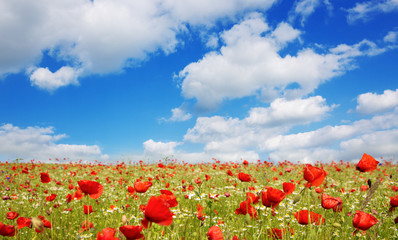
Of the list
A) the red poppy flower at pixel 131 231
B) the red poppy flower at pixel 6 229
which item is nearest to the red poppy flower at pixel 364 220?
the red poppy flower at pixel 131 231

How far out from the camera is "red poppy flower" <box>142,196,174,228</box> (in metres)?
1.59

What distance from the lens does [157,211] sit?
1.61 meters

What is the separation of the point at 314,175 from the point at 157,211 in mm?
1248

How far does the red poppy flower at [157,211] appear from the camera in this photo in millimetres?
1594

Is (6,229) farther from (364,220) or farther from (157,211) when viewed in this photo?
(364,220)

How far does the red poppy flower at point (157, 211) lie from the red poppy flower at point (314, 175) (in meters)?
1.12

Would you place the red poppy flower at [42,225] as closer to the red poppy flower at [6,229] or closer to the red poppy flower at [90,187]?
the red poppy flower at [6,229]

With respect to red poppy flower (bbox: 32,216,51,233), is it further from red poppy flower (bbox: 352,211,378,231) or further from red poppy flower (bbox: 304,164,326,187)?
red poppy flower (bbox: 352,211,378,231)

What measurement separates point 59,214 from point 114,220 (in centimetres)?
183

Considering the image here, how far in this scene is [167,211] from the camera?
1.61m

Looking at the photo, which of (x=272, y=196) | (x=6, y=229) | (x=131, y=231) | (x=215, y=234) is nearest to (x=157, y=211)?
(x=131, y=231)

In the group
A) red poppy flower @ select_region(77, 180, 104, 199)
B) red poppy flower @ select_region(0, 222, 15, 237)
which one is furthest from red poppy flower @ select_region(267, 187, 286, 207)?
red poppy flower @ select_region(0, 222, 15, 237)

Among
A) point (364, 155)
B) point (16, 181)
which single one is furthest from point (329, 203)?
point (16, 181)

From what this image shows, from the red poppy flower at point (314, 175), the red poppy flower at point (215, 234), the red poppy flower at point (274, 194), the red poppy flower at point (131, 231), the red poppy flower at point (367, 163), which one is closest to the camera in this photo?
the red poppy flower at point (131, 231)
